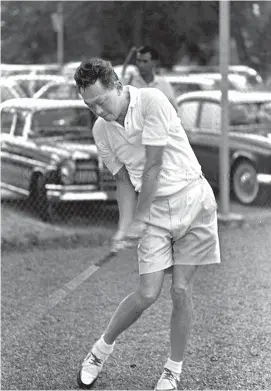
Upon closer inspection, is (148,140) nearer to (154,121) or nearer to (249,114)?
(154,121)

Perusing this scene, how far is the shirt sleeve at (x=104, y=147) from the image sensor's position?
164 inches

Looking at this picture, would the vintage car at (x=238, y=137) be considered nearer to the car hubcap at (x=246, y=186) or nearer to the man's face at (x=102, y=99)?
the car hubcap at (x=246, y=186)

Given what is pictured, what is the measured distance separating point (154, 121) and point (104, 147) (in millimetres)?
387

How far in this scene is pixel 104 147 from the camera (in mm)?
4203

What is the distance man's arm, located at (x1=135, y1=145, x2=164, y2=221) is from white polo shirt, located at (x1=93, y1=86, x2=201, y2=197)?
0.05m

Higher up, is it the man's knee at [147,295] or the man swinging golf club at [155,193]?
the man swinging golf club at [155,193]

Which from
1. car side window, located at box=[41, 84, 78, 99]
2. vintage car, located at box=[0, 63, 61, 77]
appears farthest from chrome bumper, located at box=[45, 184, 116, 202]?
vintage car, located at box=[0, 63, 61, 77]

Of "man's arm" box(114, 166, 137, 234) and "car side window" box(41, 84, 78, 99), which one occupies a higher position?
"man's arm" box(114, 166, 137, 234)

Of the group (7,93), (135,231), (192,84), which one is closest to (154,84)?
(7,93)

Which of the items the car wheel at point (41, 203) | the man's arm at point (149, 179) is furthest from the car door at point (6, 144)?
the man's arm at point (149, 179)

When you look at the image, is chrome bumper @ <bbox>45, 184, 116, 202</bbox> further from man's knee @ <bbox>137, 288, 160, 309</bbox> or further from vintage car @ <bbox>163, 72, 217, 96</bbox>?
man's knee @ <bbox>137, 288, 160, 309</bbox>

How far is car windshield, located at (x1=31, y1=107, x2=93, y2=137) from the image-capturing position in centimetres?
939

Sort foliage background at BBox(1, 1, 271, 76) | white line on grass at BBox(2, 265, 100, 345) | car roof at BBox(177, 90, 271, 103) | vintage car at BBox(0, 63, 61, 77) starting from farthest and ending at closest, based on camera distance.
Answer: foliage background at BBox(1, 1, 271, 76) < vintage car at BBox(0, 63, 61, 77) < car roof at BBox(177, 90, 271, 103) < white line on grass at BBox(2, 265, 100, 345)

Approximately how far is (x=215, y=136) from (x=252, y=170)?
59 centimetres
